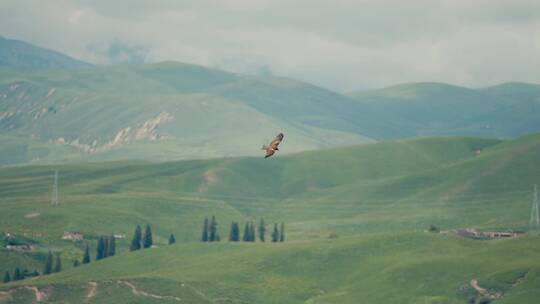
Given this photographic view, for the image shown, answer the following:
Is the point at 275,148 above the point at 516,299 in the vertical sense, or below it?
above

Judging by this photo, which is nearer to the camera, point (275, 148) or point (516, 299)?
point (275, 148)

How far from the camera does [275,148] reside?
73.1 meters

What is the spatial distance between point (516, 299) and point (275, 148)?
440 feet

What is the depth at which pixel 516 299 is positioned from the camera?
651 ft
